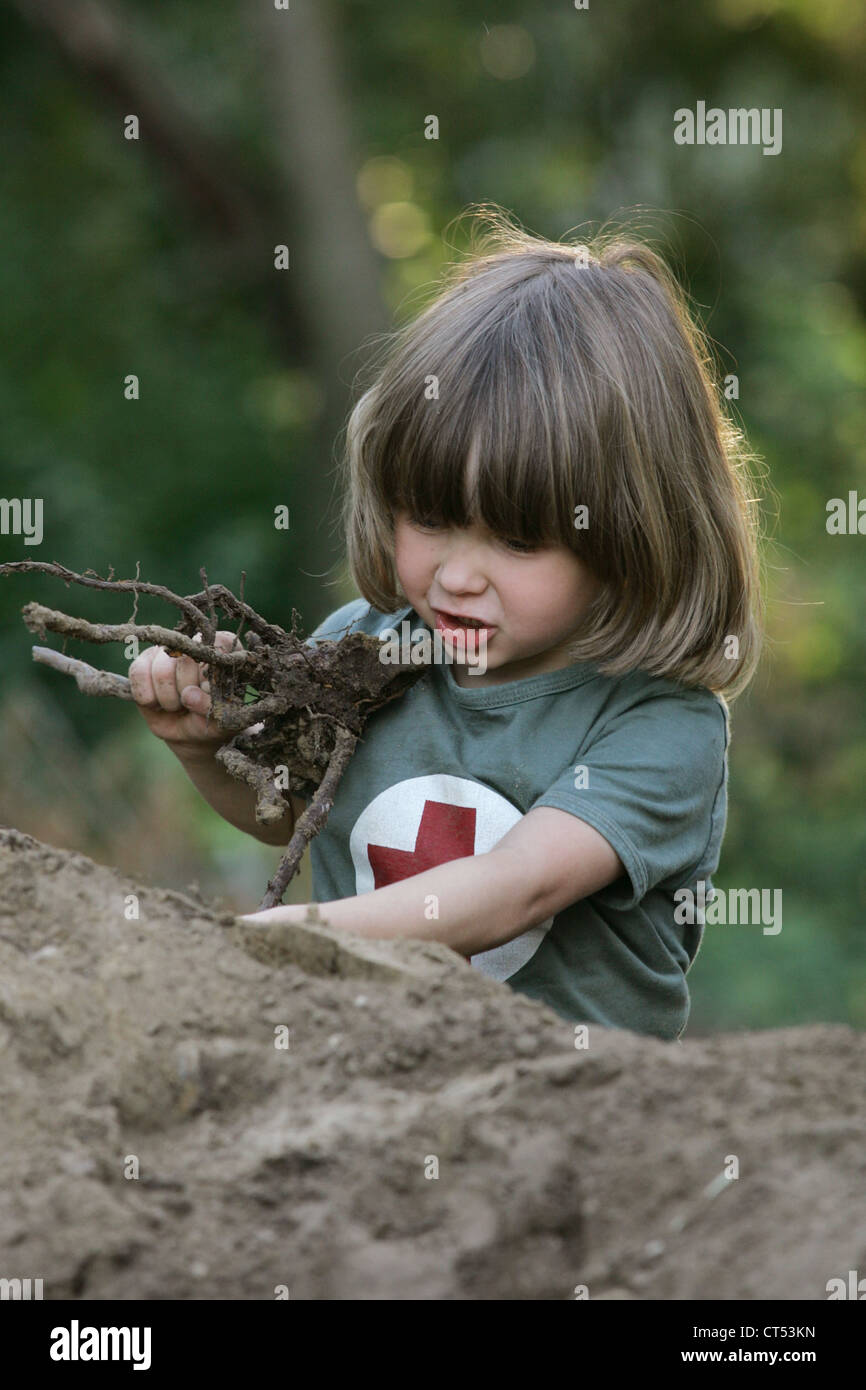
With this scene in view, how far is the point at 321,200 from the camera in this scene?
9.15m

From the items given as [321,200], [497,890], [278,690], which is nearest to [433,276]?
[321,200]

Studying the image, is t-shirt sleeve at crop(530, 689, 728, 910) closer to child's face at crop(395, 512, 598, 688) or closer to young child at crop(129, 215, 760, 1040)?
young child at crop(129, 215, 760, 1040)

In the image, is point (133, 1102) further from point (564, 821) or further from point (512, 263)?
point (512, 263)

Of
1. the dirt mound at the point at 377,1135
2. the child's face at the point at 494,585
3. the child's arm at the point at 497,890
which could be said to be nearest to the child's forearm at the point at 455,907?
the child's arm at the point at 497,890

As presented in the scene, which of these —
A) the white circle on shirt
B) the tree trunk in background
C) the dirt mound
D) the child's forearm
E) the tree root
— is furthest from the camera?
the tree trunk in background

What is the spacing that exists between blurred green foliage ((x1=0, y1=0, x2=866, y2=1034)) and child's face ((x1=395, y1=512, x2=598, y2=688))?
17.6 feet

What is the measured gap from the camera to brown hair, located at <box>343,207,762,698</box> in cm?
226

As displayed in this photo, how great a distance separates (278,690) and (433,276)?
755cm

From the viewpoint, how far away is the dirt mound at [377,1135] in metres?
1.26

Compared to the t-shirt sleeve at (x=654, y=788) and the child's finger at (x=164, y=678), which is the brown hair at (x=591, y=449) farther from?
the child's finger at (x=164, y=678)

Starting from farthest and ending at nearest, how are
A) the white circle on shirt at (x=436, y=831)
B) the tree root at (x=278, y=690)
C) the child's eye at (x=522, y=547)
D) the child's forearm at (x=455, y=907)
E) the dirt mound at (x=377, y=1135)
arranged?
1. the white circle on shirt at (x=436, y=831)
2. the child's eye at (x=522, y=547)
3. the tree root at (x=278, y=690)
4. the child's forearm at (x=455, y=907)
5. the dirt mound at (x=377, y=1135)

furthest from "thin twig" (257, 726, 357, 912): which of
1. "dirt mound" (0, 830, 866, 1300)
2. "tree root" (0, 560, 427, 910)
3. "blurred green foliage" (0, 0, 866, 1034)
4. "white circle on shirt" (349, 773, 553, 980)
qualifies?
"blurred green foliage" (0, 0, 866, 1034)

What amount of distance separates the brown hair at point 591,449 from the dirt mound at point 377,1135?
836 millimetres

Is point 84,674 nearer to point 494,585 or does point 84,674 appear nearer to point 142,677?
point 142,677
